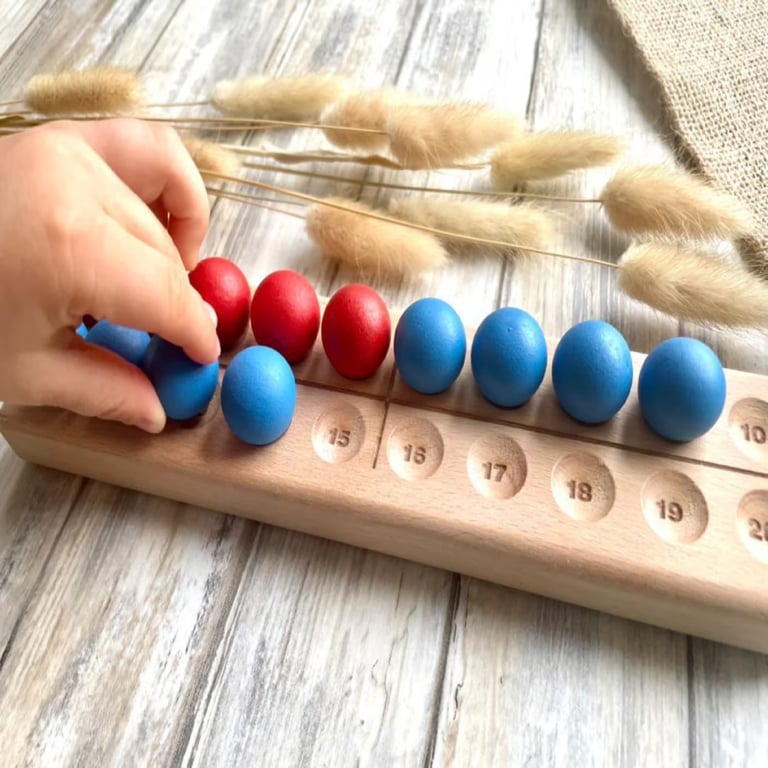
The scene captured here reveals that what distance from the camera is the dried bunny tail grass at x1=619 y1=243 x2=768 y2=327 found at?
0.62m

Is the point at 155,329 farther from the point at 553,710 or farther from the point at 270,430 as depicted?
the point at 553,710

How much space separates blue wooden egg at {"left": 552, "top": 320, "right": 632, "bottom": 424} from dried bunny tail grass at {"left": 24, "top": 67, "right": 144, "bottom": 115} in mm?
526

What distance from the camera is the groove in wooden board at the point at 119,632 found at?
52 cm

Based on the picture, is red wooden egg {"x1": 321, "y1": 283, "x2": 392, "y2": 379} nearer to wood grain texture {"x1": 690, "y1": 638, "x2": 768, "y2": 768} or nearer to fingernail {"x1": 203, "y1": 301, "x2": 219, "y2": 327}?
fingernail {"x1": 203, "y1": 301, "x2": 219, "y2": 327}

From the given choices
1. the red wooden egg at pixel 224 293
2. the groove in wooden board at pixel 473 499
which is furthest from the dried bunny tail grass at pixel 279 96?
the groove in wooden board at pixel 473 499

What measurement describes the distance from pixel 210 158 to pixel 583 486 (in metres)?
0.50

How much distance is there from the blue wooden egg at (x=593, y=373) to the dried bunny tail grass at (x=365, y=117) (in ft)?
1.07

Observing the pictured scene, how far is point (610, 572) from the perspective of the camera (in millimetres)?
499

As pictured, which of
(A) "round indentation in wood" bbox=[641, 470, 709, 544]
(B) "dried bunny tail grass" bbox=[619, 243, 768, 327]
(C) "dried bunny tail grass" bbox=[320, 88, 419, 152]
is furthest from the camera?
(C) "dried bunny tail grass" bbox=[320, 88, 419, 152]

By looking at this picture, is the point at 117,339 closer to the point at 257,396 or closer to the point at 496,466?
the point at 257,396

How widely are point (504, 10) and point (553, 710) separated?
0.83m

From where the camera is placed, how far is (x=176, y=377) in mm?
547

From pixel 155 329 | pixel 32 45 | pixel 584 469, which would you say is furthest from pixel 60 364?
pixel 32 45

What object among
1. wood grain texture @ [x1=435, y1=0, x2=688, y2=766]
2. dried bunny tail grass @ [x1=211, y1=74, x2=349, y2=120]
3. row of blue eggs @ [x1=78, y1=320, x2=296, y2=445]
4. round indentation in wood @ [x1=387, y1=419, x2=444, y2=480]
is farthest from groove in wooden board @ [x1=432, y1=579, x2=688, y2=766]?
dried bunny tail grass @ [x1=211, y1=74, x2=349, y2=120]
